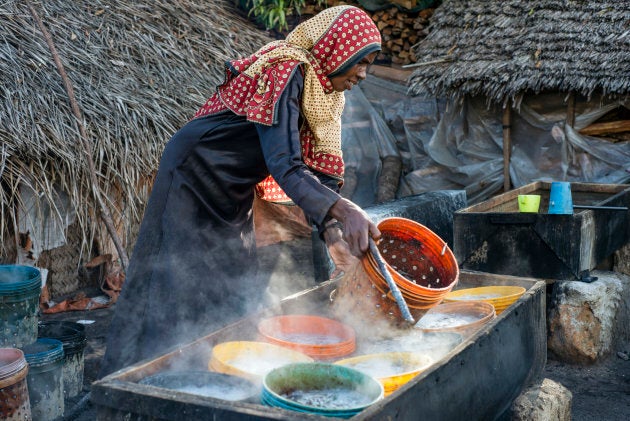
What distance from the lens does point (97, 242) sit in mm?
6066

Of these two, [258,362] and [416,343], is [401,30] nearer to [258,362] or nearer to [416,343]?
[416,343]

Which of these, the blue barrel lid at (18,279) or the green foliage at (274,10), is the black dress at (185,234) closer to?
the blue barrel lid at (18,279)

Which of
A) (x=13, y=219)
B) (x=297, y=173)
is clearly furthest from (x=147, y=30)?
(x=297, y=173)

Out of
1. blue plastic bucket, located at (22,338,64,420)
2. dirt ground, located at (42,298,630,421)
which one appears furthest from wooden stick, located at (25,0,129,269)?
blue plastic bucket, located at (22,338,64,420)

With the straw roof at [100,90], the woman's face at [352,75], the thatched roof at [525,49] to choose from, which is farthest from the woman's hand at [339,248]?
the thatched roof at [525,49]

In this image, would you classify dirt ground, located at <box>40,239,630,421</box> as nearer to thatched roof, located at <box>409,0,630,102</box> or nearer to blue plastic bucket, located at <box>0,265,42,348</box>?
blue plastic bucket, located at <box>0,265,42,348</box>

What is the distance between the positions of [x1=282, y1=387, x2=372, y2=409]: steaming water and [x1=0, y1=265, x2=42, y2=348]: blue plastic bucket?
232 cm

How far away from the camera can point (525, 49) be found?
671 centimetres

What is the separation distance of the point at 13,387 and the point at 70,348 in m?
0.90

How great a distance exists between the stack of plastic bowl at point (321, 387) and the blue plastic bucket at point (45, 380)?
209cm

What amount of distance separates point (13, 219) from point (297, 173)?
3.18 meters

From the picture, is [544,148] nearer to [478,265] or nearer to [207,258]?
[478,265]

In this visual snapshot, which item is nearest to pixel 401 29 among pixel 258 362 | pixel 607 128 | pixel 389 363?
pixel 607 128

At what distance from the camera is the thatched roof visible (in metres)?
6.23
